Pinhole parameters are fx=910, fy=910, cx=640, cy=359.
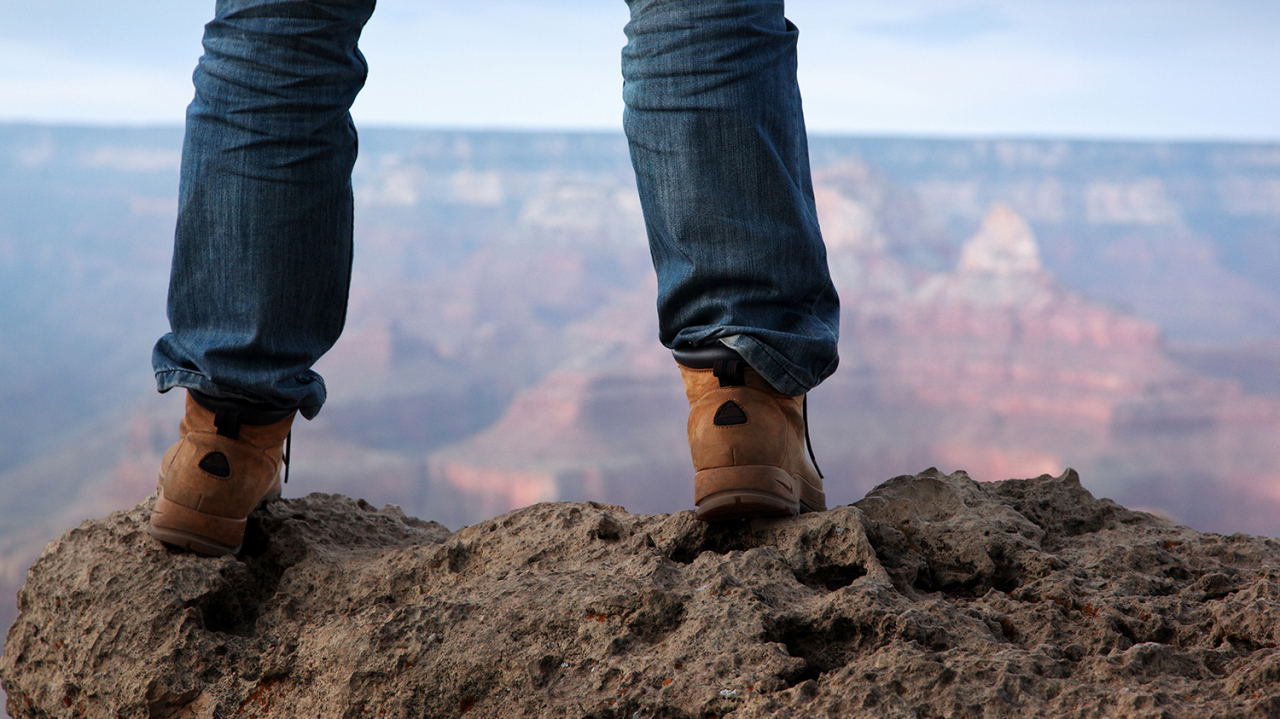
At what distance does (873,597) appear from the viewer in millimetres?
851

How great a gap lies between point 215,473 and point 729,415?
2.02 ft

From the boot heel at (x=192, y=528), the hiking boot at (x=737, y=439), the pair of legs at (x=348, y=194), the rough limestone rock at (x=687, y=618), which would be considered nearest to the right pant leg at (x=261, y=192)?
the pair of legs at (x=348, y=194)

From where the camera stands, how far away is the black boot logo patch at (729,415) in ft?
3.12

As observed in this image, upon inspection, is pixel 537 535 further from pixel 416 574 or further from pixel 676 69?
pixel 676 69

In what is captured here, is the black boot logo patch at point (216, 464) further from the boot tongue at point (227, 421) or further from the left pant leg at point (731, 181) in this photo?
the left pant leg at point (731, 181)

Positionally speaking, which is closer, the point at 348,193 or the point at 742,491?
the point at 742,491

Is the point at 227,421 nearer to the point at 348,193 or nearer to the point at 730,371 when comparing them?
the point at 348,193

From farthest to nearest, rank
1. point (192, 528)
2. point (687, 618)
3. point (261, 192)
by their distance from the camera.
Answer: point (192, 528) → point (261, 192) → point (687, 618)

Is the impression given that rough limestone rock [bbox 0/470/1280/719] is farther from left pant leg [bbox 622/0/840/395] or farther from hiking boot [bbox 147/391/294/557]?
left pant leg [bbox 622/0/840/395]

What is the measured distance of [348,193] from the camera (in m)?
1.08

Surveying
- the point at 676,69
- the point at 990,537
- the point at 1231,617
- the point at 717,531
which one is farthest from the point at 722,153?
the point at 1231,617

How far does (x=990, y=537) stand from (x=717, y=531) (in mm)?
301

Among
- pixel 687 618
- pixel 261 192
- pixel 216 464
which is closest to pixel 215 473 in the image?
pixel 216 464

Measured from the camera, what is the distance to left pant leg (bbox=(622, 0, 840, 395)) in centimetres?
90
